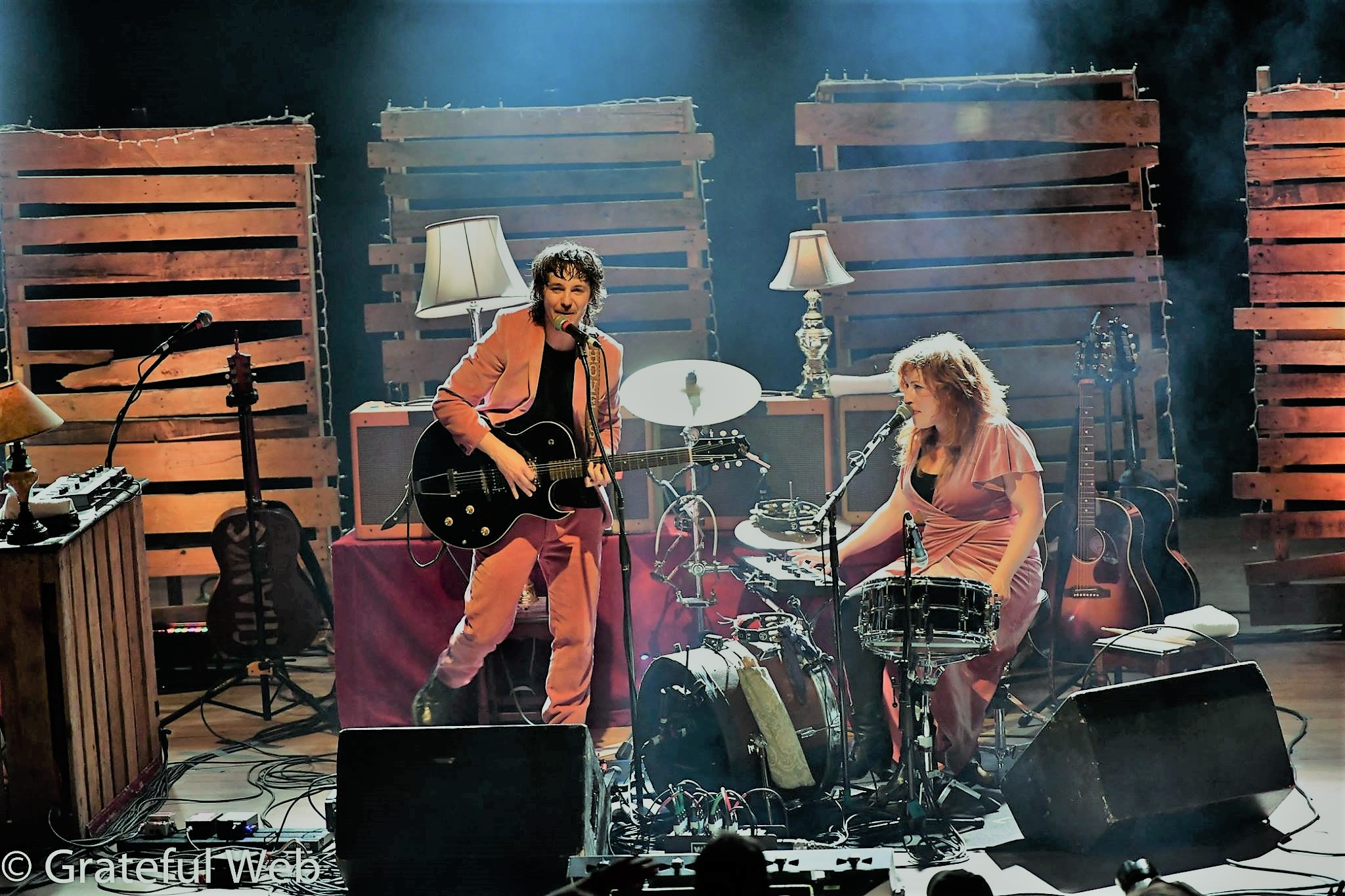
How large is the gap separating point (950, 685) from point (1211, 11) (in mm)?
5252

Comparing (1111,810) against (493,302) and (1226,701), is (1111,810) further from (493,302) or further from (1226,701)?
(493,302)

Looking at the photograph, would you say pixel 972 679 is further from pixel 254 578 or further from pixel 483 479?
pixel 254 578

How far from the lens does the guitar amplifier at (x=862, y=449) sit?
6.62 metres

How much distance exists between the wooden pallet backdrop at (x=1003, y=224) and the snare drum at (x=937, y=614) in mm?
3011

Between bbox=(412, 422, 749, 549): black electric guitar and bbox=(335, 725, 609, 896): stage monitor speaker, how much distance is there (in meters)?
1.41

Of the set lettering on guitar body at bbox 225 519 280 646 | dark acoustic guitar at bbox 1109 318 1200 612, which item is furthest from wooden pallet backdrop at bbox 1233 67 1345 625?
lettering on guitar body at bbox 225 519 280 646

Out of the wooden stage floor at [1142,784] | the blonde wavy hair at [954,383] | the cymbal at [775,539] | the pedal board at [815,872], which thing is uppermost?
the blonde wavy hair at [954,383]

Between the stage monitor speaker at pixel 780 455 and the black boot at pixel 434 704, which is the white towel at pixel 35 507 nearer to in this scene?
the black boot at pixel 434 704

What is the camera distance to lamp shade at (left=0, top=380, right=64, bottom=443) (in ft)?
18.7

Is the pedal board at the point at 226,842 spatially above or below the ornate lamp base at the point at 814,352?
below

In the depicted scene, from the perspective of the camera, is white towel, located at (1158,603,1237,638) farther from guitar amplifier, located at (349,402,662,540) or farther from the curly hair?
the curly hair

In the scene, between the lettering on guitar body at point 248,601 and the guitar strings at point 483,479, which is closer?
the guitar strings at point 483,479

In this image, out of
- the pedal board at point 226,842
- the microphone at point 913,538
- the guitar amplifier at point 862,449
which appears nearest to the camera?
the microphone at point 913,538

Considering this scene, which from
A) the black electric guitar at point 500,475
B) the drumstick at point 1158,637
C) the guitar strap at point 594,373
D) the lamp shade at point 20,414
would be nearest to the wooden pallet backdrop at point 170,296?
the lamp shade at point 20,414
